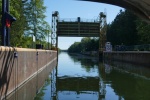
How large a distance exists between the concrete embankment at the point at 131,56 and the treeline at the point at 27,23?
14295mm

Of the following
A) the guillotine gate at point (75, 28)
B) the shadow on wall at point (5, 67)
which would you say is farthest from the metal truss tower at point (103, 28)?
the shadow on wall at point (5, 67)

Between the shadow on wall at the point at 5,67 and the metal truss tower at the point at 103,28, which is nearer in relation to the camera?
the shadow on wall at the point at 5,67

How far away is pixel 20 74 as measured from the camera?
63.5 feet

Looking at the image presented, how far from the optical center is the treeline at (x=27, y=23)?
46.2m

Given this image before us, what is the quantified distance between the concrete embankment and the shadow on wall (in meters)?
29.3

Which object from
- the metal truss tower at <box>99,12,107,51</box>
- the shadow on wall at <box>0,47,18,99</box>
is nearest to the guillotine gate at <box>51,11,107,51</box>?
the metal truss tower at <box>99,12,107,51</box>

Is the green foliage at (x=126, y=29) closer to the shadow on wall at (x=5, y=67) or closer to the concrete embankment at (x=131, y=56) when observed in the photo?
the concrete embankment at (x=131, y=56)

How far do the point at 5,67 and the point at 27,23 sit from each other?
39.9 meters

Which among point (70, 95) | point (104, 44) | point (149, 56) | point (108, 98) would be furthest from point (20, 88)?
point (104, 44)

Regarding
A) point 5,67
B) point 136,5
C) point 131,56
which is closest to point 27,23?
point 131,56

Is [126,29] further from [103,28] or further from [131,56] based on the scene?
Result: [131,56]

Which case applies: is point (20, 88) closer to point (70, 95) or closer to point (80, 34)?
point (70, 95)

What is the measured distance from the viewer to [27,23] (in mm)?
54562

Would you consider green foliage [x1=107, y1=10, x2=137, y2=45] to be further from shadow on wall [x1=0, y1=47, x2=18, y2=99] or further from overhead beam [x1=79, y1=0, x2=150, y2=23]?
overhead beam [x1=79, y1=0, x2=150, y2=23]
